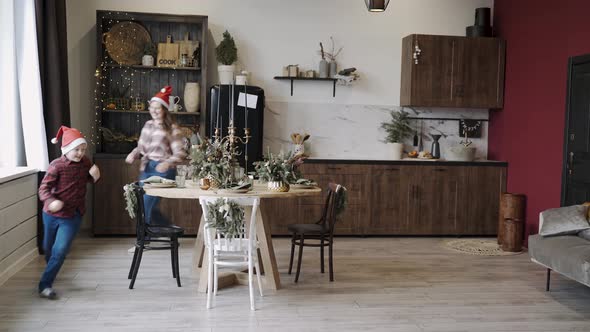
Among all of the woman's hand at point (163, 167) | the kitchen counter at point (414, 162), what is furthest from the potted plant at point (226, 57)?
the woman's hand at point (163, 167)

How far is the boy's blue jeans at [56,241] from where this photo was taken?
4688 mm

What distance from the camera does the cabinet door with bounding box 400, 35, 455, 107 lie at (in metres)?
7.64

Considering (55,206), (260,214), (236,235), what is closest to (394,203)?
(260,214)

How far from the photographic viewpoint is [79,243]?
675 cm

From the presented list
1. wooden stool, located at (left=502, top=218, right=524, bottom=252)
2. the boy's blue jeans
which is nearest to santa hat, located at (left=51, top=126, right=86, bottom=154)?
the boy's blue jeans

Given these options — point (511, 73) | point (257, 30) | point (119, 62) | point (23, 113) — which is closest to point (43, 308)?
point (23, 113)

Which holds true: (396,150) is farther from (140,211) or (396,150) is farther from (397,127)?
(140,211)

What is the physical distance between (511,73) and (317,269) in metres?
3.65

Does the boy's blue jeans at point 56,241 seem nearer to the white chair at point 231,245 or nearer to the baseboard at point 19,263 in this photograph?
the baseboard at point 19,263

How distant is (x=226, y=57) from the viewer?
741cm

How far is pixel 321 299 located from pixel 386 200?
2.86 meters

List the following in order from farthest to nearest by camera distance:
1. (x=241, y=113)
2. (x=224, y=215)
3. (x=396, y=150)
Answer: (x=396, y=150) < (x=241, y=113) < (x=224, y=215)

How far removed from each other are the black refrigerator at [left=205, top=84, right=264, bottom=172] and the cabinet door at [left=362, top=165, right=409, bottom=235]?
139 centimetres

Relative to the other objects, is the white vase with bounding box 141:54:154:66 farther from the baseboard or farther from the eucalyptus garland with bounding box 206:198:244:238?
the eucalyptus garland with bounding box 206:198:244:238
